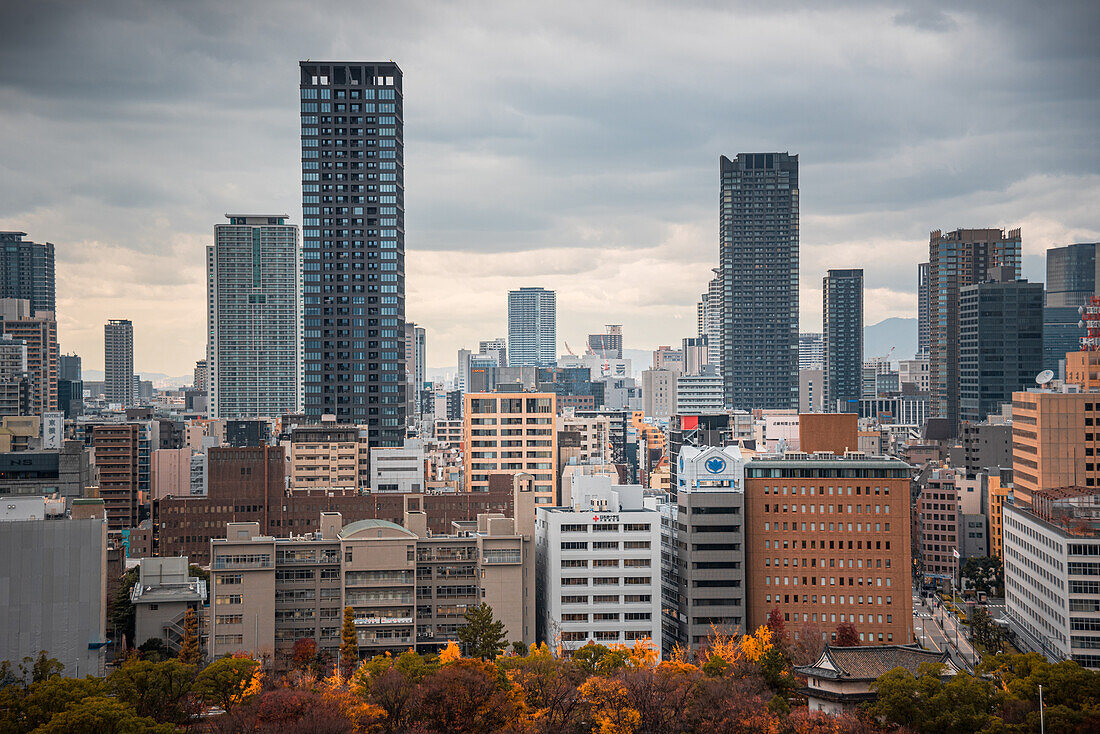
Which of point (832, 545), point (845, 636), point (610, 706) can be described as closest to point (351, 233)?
point (832, 545)

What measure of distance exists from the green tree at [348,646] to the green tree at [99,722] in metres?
17.7

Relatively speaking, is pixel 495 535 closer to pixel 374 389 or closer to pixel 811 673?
pixel 811 673

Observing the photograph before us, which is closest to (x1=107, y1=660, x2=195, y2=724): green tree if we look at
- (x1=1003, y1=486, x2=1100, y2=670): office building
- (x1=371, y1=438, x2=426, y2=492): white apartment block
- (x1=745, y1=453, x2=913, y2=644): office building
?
(x1=745, y1=453, x2=913, y2=644): office building

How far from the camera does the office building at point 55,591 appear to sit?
59312 millimetres

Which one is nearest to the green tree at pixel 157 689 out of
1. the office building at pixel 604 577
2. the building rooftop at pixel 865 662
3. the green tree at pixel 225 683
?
the green tree at pixel 225 683

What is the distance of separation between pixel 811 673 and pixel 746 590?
22.7 metres

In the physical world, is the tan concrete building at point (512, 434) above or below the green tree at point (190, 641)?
above

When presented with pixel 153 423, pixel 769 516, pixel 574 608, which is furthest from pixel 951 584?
pixel 153 423

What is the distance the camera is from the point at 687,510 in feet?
235

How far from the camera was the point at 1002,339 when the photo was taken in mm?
170125

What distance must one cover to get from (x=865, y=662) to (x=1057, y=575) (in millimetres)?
25202

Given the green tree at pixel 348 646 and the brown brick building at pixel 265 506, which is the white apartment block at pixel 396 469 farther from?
the green tree at pixel 348 646

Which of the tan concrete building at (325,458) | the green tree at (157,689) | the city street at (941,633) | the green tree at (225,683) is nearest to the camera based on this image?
the green tree at (157,689)

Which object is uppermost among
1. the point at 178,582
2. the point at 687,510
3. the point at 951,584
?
the point at 687,510
